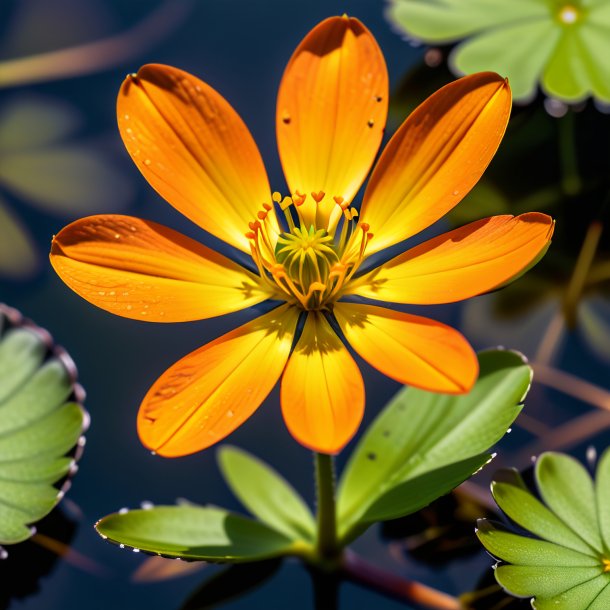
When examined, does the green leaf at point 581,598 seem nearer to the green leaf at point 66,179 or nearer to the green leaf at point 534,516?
the green leaf at point 534,516

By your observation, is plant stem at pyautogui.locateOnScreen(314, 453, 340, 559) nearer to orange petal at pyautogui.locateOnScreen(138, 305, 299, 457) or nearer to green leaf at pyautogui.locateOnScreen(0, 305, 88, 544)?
orange petal at pyautogui.locateOnScreen(138, 305, 299, 457)

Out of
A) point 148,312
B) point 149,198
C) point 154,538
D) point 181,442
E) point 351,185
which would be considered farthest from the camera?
point 149,198

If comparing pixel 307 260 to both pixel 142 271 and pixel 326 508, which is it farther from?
pixel 326 508

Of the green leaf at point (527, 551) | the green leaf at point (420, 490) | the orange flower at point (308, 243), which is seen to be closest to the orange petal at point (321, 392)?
the orange flower at point (308, 243)

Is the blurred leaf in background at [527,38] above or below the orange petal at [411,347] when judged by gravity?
above

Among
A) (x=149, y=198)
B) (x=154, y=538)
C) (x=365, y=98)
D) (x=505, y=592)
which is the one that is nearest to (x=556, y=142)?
(x=365, y=98)

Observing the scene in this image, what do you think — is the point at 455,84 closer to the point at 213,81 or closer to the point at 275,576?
the point at 275,576

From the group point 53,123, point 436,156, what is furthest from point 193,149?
point 53,123
